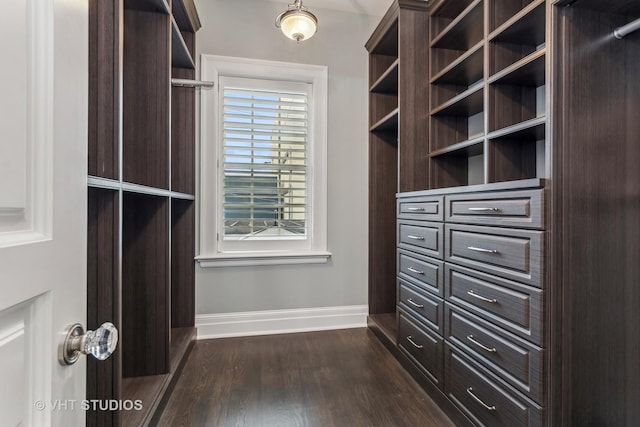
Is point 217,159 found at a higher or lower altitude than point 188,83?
lower

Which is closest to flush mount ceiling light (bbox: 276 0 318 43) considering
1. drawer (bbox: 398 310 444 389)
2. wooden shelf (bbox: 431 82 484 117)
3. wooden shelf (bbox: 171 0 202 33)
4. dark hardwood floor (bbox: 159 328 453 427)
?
wooden shelf (bbox: 171 0 202 33)

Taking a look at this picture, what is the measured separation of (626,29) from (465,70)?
2.72 ft

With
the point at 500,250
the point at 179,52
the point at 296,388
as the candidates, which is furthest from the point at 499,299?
the point at 179,52

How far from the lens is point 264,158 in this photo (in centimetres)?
270

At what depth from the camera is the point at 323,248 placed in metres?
2.77

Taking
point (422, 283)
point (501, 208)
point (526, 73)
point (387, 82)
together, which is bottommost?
point (422, 283)

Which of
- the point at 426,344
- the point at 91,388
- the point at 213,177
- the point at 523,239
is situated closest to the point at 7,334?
the point at 91,388

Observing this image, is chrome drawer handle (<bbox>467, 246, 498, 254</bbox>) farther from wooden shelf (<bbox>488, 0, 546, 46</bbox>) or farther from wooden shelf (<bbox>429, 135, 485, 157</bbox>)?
wooden shelf (<bbox>488, 0, 546, 46</bbox>)

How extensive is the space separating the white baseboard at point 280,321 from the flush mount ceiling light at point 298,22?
210 cm

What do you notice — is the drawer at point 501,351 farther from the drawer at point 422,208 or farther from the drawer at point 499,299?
the drawer at point 422,208

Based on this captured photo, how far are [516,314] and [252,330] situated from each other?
199cm

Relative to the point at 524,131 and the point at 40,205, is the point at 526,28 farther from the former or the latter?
the point at 40,205

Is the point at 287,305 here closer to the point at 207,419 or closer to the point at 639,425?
the point at 207,419

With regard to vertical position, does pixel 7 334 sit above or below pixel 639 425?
above
